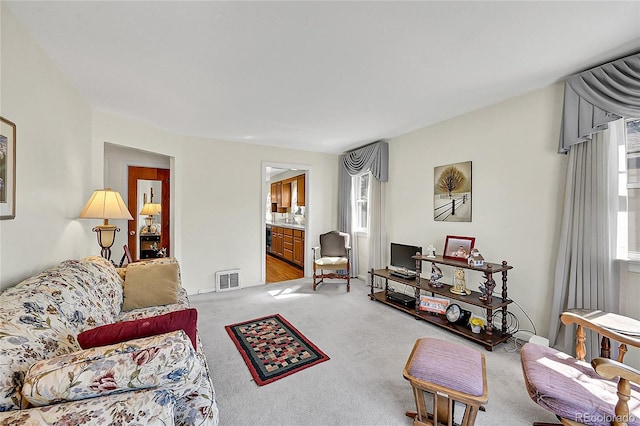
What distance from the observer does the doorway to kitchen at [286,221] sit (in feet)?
15.3

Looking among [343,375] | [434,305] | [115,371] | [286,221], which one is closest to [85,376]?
[115,371]

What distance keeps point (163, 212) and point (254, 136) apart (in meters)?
2.19

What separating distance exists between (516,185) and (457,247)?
0.89 m

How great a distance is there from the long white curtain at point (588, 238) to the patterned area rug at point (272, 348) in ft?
7.07

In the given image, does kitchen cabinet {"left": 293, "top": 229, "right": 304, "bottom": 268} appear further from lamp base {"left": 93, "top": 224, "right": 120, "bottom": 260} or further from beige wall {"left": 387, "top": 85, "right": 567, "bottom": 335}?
lamp base {"left": 93, "top": 224, "right": 120, "bottom": 260}

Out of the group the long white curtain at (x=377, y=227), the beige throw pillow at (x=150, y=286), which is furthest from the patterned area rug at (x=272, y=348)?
the long white curtain at (x=377, y=227)

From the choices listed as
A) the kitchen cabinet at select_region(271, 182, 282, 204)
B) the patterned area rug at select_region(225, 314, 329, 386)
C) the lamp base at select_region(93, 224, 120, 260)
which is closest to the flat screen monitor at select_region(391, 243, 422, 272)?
the patterned area rug at select_region(225, 314, 329, 386)

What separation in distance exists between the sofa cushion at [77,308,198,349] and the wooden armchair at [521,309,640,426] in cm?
188

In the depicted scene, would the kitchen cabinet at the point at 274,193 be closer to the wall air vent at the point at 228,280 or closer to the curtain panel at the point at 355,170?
the curtain panel at the point at 355,170

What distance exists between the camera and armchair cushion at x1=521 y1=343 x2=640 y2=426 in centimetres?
121

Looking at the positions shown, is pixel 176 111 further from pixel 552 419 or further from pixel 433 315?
pixel 552 419

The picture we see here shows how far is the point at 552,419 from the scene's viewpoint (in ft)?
5.31

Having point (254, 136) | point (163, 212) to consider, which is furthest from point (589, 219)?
point (163, 212)

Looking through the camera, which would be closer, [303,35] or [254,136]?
[303,35]
